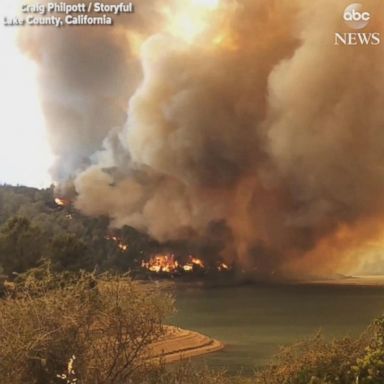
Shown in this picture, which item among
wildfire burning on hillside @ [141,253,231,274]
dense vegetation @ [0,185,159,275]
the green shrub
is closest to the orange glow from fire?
dense vegetation @ [0,185,159,275]

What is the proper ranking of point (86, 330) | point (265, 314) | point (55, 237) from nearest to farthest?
1. point (86, 330)
2. point (55, 237)
3. point (265, 314)

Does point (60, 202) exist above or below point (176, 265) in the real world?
above

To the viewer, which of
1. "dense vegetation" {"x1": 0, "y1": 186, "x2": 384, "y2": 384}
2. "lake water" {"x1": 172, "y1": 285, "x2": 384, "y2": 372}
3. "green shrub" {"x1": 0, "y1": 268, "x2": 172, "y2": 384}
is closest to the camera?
"dense vegetation" {"x1": 0, "y1": 186, "x2": 384, "y2": 384}

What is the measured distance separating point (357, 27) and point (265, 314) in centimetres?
678

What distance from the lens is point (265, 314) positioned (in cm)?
1555

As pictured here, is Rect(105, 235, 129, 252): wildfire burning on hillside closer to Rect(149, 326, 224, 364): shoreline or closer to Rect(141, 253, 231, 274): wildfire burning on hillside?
Rect(141, 253, 231, 274): wildfire burning on hillside

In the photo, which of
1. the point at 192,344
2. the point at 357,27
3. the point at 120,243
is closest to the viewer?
the point at 357,27

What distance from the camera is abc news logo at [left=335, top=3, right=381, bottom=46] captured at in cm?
1195

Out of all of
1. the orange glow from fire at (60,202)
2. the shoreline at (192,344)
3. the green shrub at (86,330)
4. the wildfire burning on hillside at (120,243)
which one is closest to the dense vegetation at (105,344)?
the green shrub at (86,330)

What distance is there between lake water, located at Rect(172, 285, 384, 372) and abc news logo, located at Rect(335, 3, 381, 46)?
450 cm

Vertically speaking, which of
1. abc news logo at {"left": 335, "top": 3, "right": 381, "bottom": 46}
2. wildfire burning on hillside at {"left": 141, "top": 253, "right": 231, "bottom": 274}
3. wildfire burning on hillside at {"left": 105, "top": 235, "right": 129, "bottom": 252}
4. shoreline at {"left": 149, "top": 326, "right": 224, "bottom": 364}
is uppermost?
abc news logo at {"left": 335, "top": 3, "right": 381, "bottom": 46}

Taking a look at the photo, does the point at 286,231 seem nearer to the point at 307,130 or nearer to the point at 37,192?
the point at 307,130

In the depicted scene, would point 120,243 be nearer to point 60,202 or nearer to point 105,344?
point 60,202

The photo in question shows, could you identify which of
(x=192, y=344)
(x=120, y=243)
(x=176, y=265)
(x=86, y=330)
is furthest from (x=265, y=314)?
(x=86, y=330)
